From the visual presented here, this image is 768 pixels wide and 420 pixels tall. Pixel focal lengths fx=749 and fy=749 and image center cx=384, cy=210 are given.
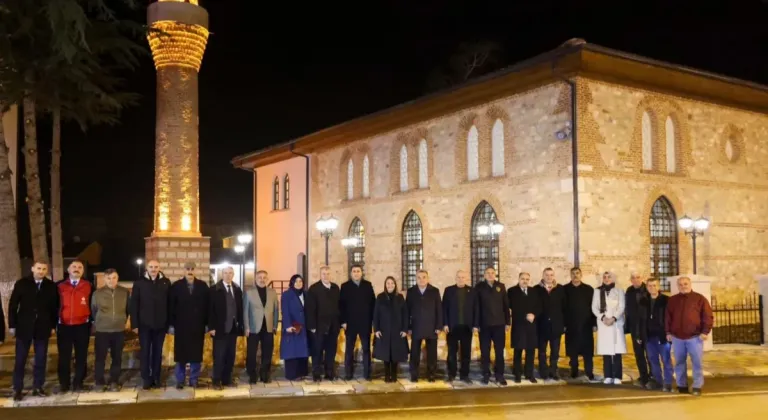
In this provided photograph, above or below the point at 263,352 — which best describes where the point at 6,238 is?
above

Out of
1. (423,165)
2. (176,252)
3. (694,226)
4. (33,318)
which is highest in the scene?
(423,165)

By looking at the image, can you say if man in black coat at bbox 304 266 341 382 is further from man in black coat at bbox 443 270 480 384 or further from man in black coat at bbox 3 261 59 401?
man in black coat at bbox 3 261 59 401

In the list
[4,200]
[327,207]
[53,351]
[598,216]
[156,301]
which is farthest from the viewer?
[327,207]

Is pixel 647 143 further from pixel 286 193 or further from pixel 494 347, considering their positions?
pixel 286 193

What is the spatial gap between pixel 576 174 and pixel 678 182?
141 inches

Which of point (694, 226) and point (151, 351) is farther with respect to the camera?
point (694, 226)

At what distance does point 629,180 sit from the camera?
18047 millimetres

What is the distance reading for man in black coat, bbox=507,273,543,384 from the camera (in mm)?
Result: 11000

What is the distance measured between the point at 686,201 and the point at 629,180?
2176mm

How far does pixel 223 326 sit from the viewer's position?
1055 cm

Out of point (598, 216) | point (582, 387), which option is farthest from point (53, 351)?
point (598, 216)

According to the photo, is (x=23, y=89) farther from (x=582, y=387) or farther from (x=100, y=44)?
(x=582, y=387)

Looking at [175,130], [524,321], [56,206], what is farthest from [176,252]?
[524,321]

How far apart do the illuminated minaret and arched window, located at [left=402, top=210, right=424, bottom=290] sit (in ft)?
22.4
